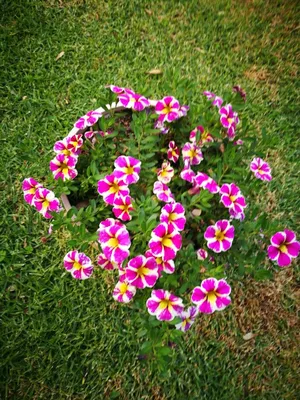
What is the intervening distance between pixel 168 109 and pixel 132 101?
151mm

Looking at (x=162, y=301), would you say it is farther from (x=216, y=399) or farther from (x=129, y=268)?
(x=216, y=399)

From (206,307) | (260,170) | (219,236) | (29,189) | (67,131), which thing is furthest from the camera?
(67,131)

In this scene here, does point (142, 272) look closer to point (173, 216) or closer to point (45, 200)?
point (173, 216)

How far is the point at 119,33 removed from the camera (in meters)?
2.77

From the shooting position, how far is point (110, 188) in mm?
1416

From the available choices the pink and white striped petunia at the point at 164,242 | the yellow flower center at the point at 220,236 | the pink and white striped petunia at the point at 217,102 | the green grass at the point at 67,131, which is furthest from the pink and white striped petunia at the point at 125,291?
the pink and white striped petunia at the point at 217,102

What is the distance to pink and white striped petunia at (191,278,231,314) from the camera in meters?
1.28

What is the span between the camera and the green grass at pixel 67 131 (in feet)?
6.52

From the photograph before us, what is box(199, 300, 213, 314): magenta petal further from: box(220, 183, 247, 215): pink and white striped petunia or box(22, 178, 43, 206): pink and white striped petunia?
box(22, 178, 43, 206): pink and white striped petunia

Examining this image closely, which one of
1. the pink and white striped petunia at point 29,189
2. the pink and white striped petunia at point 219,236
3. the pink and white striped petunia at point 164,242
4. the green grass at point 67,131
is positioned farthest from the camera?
the green grass at point 67,131

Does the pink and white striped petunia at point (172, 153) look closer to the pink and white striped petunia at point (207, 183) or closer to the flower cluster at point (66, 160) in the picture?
the pink and white striped petunia at point (207, 183)

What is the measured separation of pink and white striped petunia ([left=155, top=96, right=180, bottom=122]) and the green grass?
6.6 inches

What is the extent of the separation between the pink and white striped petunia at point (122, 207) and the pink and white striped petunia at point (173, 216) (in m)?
0.14

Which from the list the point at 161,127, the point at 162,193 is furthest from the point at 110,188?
the point at 161,127
